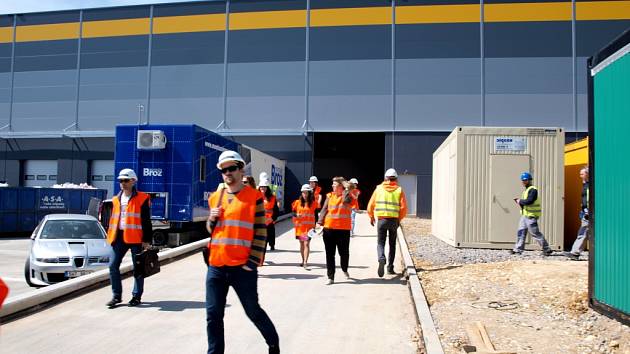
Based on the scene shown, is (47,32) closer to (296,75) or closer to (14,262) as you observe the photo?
(296,75)

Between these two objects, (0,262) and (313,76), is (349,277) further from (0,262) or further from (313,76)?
(313,76)

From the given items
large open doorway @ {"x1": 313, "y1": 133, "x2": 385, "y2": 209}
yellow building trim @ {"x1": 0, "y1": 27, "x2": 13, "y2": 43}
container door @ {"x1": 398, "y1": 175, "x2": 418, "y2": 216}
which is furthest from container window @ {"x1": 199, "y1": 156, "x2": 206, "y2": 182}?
yellow building trim @ {"x1": 0, "y1": 27, "x2": 13, "y2": 43}

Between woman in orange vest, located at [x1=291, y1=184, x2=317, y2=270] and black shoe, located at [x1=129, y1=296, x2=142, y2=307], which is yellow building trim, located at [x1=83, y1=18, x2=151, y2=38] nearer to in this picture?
woman in orange vest, located at [x1=291, y1=184, x2=317, y2=270]

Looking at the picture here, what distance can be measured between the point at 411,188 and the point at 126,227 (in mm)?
23949

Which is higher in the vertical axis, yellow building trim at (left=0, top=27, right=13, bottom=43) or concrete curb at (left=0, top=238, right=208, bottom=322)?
yellow building trim at (left=0, top=27, right=13, bottom=43)

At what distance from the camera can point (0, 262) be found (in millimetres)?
13359

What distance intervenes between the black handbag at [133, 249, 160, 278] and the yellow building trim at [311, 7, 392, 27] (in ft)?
80.6

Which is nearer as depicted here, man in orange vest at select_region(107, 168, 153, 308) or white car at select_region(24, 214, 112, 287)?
man in orange vest at select_region(107, 168, 153, 308)

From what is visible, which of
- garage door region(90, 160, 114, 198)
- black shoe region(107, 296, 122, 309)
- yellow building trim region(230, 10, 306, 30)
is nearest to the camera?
black shoe region(107, 296, 122, 309)

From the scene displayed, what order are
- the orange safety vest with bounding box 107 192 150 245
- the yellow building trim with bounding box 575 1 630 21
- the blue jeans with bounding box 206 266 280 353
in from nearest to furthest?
1. the blue jeans with bounding box 206 266 280 353
2. the orange safety vest with bounding box 107 192 150 245
3. the yellow building trim with bounding box 575 1 630 21

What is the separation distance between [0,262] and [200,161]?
18.3ft

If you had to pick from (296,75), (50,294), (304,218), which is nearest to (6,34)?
(296,75)

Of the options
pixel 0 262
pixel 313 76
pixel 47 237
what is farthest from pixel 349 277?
pixel 313 76

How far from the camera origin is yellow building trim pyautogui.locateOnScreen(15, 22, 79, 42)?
107ft
